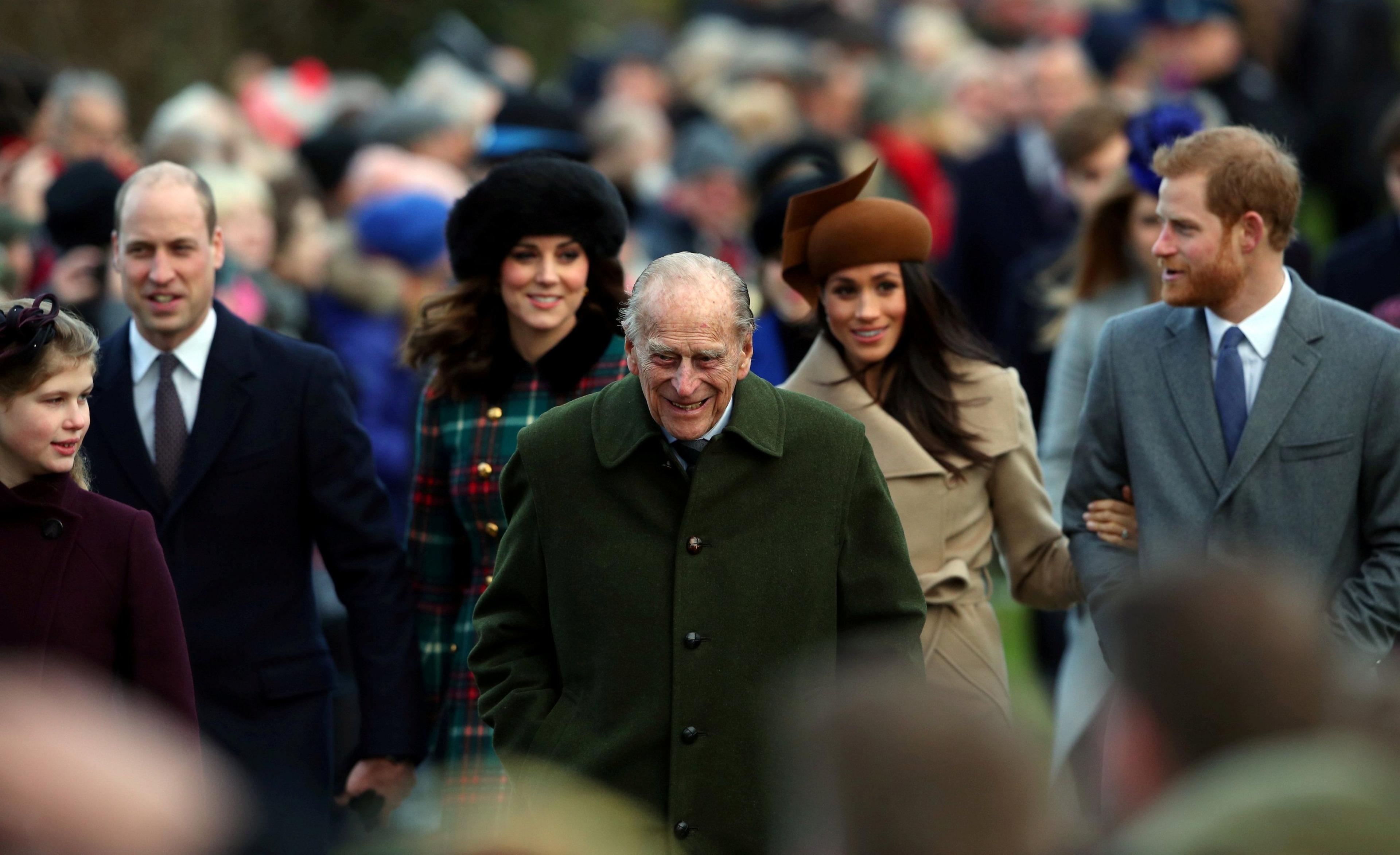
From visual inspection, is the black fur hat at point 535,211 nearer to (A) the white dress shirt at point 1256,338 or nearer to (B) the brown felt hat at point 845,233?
(B) the brown felt hat at point 845,233

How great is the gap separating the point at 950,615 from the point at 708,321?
4.39ft

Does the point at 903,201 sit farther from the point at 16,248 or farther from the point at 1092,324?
the point at 16,248

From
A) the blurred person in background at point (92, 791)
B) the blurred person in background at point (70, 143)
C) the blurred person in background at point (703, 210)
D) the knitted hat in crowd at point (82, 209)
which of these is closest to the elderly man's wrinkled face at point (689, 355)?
the blurred person in background at point (92, 791)

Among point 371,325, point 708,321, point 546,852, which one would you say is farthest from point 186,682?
point 371,325

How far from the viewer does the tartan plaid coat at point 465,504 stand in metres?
5.73

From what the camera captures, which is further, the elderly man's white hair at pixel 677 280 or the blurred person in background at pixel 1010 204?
the blurred person in background at pixel 1010 204

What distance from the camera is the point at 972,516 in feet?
18.9

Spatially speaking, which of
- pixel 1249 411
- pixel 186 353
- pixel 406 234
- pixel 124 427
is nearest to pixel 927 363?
pixel 1249 411

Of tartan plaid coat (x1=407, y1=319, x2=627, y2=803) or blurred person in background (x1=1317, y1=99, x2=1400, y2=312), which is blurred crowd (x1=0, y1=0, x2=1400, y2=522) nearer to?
blurred person in background (x1=1317, y1=99, x2=1400, y2=312)

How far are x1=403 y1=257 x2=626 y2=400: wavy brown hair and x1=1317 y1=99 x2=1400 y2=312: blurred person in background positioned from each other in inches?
124

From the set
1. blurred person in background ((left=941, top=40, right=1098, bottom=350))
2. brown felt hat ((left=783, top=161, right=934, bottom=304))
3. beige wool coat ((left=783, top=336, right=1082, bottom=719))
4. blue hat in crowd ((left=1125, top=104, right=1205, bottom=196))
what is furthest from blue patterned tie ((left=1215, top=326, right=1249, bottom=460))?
blurred person in background ((left=941, top=40, right=1098, bottom=350))

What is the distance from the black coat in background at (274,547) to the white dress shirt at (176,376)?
0.03m

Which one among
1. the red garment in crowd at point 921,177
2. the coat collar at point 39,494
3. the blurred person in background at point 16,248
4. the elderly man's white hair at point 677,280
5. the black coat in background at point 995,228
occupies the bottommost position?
the coat collar at point 39,494

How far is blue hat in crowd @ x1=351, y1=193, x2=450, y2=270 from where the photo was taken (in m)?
8.72
